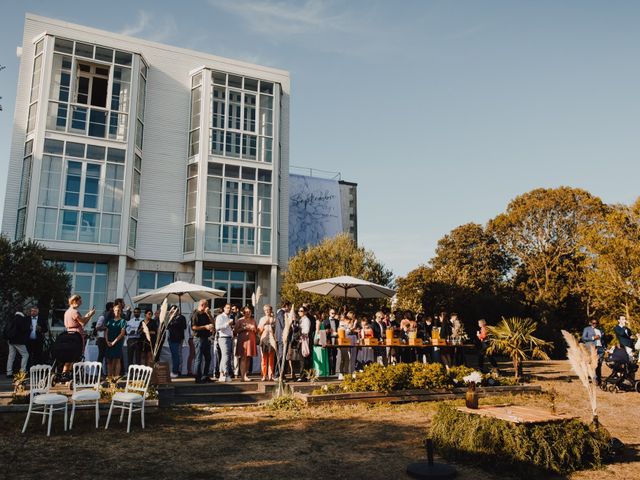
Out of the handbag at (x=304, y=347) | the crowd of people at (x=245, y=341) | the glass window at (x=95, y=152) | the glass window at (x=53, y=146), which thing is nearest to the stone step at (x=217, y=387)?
the crowd of people at (x=245, y=341)

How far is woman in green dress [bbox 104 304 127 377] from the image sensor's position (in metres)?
11.2

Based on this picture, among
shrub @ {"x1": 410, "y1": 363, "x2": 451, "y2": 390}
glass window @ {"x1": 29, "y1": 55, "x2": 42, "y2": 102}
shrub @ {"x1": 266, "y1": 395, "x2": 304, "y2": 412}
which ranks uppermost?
glass window @ {"x1": 29, "y1": 55, "x2": 42, "y2": 102}

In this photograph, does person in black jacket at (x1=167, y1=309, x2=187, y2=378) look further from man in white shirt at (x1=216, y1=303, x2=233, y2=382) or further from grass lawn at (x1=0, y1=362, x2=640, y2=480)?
grass lawn at (x1=0, y1=362, x2=640, y2=480)

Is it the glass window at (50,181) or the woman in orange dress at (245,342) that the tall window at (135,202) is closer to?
the glass window at (50,181)

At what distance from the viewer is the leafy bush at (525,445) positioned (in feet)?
19.3

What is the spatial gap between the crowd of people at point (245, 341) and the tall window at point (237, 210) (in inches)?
338

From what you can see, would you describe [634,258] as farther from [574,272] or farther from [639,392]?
[639,392]

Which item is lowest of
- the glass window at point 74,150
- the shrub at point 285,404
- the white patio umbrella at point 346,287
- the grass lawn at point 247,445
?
the grass lawn at point 247,445

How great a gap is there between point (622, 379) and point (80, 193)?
19.2 meters

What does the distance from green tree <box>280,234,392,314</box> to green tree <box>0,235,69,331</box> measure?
32.1 ft

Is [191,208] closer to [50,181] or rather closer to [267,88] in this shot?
[50,181]

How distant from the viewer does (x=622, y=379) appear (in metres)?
12.4

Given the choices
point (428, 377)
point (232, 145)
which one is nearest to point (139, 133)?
point (232, 145)

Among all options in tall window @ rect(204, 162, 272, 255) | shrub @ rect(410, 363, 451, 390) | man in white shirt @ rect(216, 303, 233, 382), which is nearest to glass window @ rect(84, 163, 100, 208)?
tall window @ rect(204, 162, 272, 255)
